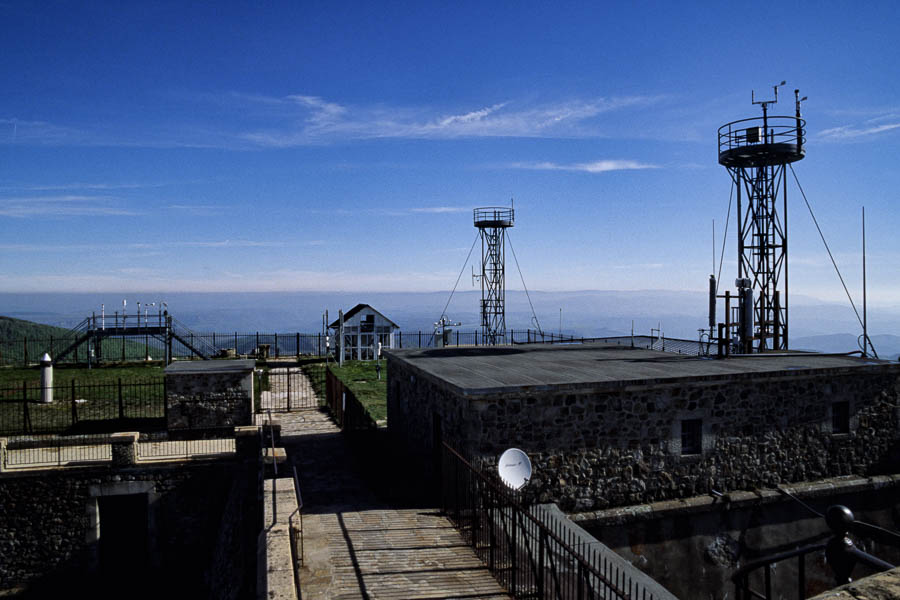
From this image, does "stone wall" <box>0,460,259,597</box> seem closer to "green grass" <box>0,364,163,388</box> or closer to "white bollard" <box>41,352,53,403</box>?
"white bollard" <box>41,352,53,403</box>

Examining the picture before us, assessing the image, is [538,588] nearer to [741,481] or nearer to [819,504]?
[741,481]

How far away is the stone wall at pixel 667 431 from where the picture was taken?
43.5 feet

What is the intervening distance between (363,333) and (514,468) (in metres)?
33.1

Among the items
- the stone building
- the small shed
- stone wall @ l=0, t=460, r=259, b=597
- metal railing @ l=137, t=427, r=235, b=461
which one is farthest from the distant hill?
the stone building

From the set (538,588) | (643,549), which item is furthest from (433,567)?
(643,549)

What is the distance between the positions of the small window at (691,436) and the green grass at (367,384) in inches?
440

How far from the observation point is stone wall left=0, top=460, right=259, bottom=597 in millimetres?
18062

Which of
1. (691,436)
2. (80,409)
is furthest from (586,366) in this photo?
(80,409)

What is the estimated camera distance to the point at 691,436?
14.8m

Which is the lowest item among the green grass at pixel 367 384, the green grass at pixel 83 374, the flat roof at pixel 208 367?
the green grass at pixel 367 384

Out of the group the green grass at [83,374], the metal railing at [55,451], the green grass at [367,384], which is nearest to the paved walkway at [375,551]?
the metal railing at [55,451]

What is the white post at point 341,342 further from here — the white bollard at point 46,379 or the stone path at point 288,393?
the white bollard at point 46,379

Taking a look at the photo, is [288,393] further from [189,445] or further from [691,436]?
[691,436]

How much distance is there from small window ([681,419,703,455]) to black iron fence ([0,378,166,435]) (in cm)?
1841
